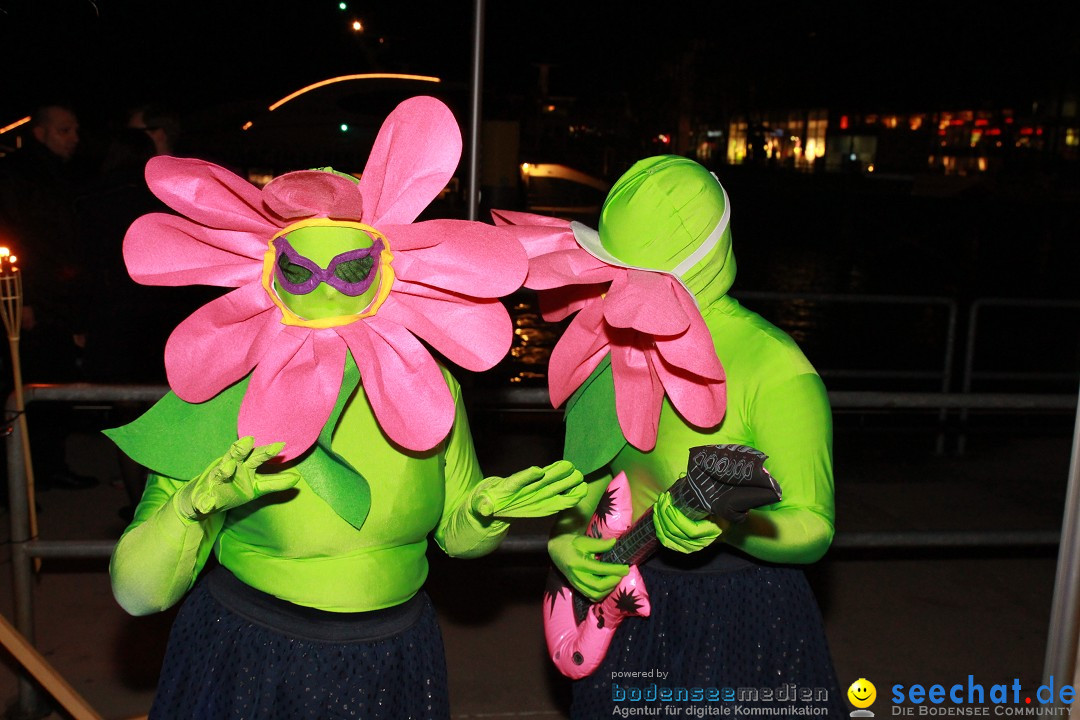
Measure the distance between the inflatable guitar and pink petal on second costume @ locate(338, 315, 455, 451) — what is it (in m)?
0.41

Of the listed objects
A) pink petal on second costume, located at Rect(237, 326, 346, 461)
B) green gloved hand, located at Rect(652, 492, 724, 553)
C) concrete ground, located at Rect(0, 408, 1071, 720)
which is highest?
pink petal on second costume, located at Rect(237, 326, 346, 461)

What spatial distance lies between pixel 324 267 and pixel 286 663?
0.68 meters

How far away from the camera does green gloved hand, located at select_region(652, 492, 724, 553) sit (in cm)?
161

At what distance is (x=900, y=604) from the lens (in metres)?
4.15

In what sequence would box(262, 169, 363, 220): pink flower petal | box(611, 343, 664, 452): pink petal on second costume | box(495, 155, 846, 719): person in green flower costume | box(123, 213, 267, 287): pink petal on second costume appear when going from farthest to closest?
box(611, 343, 664, 452): pink petal on second costume → box(495, 155, 846, 719): person in green flower costume → box(123, 213, 267, 287): pink petal on second costume → box(262, 169, 363, 220): pink flower petal

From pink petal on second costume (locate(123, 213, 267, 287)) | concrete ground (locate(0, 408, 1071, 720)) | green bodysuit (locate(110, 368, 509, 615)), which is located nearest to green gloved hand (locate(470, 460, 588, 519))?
green bodysuit (locate(110, 368, 509, 615))

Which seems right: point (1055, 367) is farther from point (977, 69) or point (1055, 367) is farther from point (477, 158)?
point (977, 69)

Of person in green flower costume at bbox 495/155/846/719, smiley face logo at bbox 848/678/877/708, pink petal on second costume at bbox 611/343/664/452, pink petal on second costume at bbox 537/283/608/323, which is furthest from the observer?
smiley face logo at bbox 848/678/877/708

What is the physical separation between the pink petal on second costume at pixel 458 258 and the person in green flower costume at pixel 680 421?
0.35ft

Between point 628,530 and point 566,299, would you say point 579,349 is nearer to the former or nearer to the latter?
point 566,299

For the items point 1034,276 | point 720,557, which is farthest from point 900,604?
point 1034,276

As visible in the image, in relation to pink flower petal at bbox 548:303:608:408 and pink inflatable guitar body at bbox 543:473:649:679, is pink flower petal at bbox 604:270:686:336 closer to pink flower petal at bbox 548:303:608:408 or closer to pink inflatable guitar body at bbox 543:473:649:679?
pink flower petal at bbox 548:303:608:408

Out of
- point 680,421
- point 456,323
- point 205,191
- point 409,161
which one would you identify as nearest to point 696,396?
point 680,421

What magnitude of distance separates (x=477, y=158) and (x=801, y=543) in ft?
5.16
